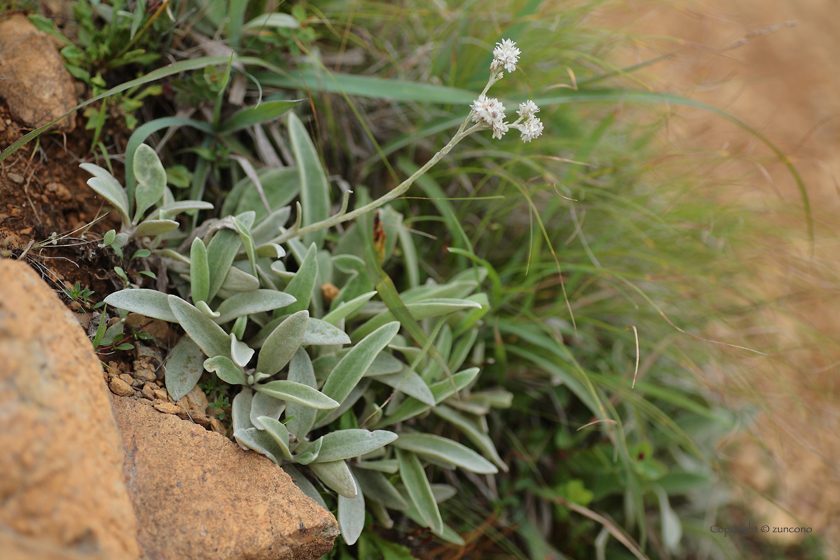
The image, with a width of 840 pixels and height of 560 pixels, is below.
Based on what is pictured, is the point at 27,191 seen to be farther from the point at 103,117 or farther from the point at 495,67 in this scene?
the point at 495,67

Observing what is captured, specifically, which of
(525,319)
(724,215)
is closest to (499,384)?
(525,319)

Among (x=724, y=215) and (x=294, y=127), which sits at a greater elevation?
(x=294, y=127)

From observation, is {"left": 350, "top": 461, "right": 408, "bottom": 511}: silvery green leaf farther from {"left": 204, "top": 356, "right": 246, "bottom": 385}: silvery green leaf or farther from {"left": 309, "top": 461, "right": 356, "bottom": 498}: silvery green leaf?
{"left": 204, "top": 356, "right": 246, "bottom": 385}: silvery green leaf

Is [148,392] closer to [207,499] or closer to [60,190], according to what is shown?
[207,499]

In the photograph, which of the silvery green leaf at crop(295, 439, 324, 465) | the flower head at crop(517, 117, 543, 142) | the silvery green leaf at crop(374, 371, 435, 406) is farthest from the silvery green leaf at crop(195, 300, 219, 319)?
the flower head at crop(517, 117, 543, 142)

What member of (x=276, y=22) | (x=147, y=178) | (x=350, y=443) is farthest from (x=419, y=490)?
(x=276, y=22)

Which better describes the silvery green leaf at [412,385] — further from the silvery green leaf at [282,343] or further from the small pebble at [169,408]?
the small pebble at [169,408]

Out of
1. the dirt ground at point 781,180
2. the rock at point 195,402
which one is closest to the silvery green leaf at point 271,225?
the rock at point 195,402
